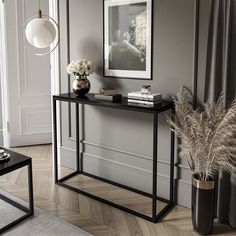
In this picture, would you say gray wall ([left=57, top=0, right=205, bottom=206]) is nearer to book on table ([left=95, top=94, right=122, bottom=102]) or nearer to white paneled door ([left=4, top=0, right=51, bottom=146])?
book on table ([left=95, top=94, right=122, bottom=102])

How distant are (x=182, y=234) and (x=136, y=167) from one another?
2.83ft

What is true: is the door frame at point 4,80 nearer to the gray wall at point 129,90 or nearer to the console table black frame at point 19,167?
the gray wall at point 129,90

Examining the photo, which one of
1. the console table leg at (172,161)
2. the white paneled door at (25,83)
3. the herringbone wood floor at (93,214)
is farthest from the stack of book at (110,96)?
the white paneled door at (25,83)

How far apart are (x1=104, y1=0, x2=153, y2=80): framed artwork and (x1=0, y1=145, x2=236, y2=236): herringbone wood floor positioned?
3.97ft

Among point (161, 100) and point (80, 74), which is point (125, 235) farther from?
point (80, 74)

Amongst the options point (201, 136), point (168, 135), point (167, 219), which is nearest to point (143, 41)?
point (168, 135)

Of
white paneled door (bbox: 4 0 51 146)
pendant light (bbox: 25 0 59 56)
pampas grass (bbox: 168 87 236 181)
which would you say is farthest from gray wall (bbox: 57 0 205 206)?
white paneled door (bbox: 4 0 51 146)

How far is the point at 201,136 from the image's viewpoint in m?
2.49

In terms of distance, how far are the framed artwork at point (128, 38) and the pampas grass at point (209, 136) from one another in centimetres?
56

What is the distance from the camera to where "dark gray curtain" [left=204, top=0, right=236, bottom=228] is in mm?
2494

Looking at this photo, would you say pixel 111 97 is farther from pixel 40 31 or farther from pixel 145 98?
pixel 40 31

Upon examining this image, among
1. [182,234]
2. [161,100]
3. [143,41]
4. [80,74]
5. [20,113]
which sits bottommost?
[182,234]

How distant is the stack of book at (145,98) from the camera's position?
2.75m

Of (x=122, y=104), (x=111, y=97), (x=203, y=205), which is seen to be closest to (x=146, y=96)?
(x=122, y=104)
